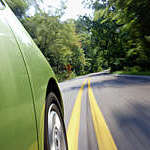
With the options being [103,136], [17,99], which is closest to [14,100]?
[17,99]

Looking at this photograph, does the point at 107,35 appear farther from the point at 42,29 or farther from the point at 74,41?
the point at 42,29

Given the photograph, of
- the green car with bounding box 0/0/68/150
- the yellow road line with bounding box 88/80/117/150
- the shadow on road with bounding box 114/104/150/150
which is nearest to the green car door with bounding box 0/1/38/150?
the green car with bounding box 0/0/68/150

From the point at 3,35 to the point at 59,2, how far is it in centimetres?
3286

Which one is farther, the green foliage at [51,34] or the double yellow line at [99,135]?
the green foliage at [51,34]

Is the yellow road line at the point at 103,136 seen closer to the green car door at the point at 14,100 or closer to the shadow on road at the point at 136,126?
the shadow on road at the point at 136,126

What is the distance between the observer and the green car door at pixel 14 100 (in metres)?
0.72

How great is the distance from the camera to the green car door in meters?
0.72

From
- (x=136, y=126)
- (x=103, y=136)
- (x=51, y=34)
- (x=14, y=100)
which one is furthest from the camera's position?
(x=51, y=34)

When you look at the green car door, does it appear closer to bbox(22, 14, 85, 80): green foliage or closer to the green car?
the green car

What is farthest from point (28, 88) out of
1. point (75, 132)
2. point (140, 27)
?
point (140, 27)

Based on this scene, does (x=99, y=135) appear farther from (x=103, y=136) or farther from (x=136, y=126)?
(x=136, y=126)

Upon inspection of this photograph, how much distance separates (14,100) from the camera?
32.2 inches

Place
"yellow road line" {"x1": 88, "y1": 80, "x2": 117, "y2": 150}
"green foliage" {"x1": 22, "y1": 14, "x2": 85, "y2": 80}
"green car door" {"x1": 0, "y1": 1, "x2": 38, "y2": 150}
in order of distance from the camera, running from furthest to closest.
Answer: "green foliage" {"x1": 22, "y1": 14, "x2": 85, "y2": 80}
"yellow road line" {"x1": 88, "y1": 80, "x2": 117, "y2": 150}
"green car door" {"x1": 0, "y1": 1, "x2": 38, "y2": 150}

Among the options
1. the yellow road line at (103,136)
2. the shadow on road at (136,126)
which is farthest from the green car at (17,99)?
the shadow on road at (136,126)
